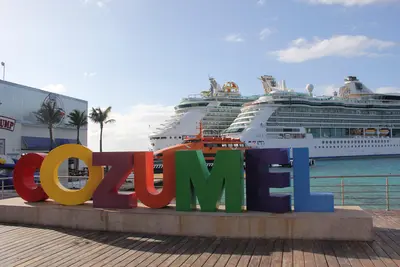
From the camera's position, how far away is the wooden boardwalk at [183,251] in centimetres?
484

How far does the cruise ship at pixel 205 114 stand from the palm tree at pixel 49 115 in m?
26.4

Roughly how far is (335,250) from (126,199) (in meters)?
3.78

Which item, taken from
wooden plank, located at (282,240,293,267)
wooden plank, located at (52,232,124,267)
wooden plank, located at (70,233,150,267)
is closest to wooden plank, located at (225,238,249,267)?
wooden plank, located at (282,240,293,267)

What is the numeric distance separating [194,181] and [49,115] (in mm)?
25379

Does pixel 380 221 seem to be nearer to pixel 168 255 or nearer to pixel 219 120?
pixel 168 255

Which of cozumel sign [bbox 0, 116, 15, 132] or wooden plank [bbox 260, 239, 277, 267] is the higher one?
cozumel sign [bbox 0, 116, 15, 132]

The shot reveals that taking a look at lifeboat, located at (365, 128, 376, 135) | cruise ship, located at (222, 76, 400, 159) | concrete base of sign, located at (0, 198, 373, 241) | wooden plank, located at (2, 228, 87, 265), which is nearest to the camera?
wooden plank, located at (2, 228, 87, 265)

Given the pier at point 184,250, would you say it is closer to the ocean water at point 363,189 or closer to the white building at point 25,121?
the ocean water at point 363,189

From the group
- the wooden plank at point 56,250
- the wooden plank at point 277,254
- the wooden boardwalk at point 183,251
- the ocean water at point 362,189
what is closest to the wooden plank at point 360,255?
the wooden boardwalk at point 183,251

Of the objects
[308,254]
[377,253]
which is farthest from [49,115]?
[377,253]

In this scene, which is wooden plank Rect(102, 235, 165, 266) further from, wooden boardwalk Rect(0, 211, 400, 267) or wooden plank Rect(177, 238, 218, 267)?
wooden plank Rect(177, 238, 218, 267)

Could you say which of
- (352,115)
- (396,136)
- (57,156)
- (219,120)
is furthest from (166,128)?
(57,156)

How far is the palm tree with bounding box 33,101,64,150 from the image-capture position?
2895 cm

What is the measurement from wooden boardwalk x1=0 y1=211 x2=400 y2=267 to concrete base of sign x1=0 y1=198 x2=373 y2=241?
17 centimetres
